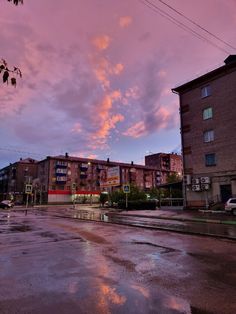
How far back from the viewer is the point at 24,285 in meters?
6.00

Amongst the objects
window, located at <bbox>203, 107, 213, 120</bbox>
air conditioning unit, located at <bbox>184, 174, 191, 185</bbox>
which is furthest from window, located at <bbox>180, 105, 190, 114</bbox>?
air conditioning unit, located at <bbox>184, 174, 191, 185</bbox>

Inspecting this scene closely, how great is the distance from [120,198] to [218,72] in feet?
91.3

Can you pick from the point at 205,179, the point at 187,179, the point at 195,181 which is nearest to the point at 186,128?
the point at 187,179

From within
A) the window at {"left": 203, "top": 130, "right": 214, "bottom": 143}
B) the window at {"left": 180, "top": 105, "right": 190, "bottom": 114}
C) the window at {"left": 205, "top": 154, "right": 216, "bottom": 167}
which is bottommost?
the window at {"left": 205, "top": 154, "right": 216, "bottom": 167}

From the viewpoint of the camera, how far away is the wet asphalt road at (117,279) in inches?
191

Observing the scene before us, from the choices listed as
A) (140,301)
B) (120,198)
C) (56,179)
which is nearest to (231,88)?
(120,198)

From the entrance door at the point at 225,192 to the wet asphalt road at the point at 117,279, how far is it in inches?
969

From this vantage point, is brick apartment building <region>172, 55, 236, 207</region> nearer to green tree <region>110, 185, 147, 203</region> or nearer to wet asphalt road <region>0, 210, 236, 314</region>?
green tree <region>110, 185, 147, 203</region>

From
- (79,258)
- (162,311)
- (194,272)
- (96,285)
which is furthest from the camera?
(79,258)

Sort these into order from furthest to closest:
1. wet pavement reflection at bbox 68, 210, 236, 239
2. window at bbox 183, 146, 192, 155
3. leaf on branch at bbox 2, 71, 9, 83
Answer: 1. window at bbox 183, 146, 192, 155
2. wet pavement reflection at bbox 68, 210, 236, 239
3. leaf on branch at bbox 2, 71, 9, 83

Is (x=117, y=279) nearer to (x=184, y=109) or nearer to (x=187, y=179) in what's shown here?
(x=187, y=179)

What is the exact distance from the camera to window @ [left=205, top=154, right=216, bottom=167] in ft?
117

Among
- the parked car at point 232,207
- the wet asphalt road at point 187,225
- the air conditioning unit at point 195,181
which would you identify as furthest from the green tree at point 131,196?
the wet asphalt road at point 187,225

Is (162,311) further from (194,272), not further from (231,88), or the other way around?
(231,88)
